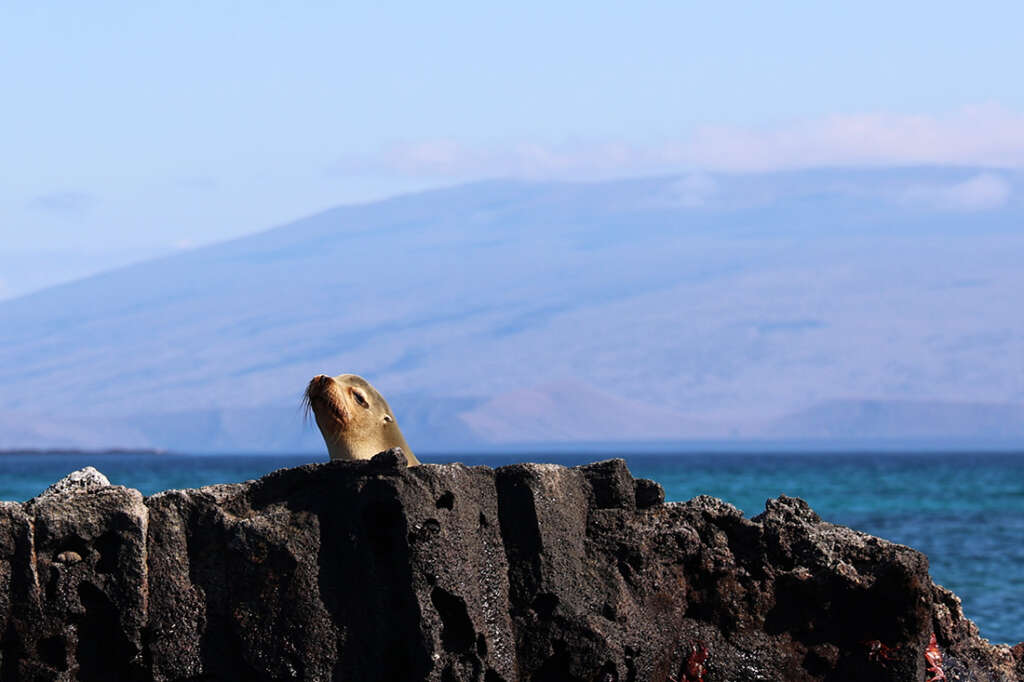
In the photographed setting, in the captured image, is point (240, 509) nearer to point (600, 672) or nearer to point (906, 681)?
point (600, 672)

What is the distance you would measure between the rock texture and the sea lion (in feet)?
5.49

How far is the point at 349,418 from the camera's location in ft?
26.4

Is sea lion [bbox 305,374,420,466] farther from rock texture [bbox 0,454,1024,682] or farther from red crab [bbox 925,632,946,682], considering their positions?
red crab [bbox 925,632,946,682]

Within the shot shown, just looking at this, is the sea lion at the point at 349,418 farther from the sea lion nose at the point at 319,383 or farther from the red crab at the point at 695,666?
the red crab at the point at 695,666

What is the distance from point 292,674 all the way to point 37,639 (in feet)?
3.07

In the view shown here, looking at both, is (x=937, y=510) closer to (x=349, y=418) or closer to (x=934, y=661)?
(x=349, y=418)

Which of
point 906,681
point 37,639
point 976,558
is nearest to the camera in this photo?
point 37,639

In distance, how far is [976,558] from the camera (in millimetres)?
29281

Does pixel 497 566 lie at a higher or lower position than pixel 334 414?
lower

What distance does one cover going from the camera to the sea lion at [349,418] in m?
7.98

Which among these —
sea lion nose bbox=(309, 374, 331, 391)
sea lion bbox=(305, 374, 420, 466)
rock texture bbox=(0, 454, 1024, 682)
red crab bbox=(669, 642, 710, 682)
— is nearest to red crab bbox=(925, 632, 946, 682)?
rock texture bbox=(0, 454, 1024, 682)

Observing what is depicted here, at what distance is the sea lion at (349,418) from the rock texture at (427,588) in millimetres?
1672

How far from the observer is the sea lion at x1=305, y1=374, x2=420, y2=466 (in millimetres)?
7977

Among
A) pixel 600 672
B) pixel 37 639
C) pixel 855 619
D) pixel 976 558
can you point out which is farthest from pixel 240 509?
pixel 976 558
